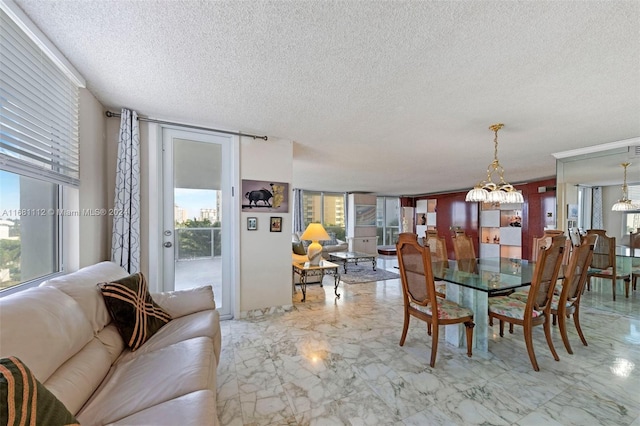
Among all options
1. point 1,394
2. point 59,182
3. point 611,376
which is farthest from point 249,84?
point 611,376

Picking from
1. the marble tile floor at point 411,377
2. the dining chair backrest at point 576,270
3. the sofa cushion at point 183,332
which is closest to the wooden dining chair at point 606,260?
the marble tile floor at point 411,377

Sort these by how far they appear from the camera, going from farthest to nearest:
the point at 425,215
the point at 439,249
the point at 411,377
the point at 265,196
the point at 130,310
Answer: the point at 425,215, the point at 439,249, the point at 265,196, the point at 411,377, the point at 130,310

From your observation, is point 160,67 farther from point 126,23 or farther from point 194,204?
point 194,204

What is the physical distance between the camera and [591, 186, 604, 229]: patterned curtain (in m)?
3.70

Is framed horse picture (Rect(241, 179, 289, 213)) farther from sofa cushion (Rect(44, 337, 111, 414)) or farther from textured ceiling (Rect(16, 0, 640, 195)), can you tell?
sofa cushion (Rect(44, 337, 111, 414))

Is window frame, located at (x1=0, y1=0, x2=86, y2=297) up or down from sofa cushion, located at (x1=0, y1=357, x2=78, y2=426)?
up

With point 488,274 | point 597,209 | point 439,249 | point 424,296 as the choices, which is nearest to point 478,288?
point 424,296

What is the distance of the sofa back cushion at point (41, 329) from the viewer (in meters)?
0.94

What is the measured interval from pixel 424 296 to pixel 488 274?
96 centimetres

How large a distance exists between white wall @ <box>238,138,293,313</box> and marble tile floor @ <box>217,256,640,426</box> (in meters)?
0.37

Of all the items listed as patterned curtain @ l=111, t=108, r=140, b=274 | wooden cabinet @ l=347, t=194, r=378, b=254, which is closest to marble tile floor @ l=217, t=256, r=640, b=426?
patterned curtain @ l=111, t=108, r=140, b=274

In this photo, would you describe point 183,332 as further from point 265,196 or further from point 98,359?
point 265,196

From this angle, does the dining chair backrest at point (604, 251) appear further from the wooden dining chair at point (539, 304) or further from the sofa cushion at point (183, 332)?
the sofa cushion at point (183, 332)

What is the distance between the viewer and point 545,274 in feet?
6.92
